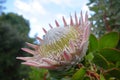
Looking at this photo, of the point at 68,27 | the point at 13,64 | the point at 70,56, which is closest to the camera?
the point at 70,56

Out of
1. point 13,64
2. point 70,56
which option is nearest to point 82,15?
point 70,56

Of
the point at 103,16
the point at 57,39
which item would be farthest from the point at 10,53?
the point at 57,39

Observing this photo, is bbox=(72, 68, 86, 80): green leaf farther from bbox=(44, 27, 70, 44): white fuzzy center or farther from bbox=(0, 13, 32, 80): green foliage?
Result: bbox=(0, 13, 32, 80): green foliage

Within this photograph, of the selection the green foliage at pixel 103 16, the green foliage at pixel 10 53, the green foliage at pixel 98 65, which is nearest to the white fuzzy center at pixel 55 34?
the green foliage at pixel 98 65

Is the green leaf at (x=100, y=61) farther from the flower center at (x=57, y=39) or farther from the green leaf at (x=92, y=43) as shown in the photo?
the flower center at (x=57, y=39)

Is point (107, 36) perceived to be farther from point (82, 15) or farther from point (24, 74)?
point (24, 74)

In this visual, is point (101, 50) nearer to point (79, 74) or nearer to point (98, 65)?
point (98, 65)
